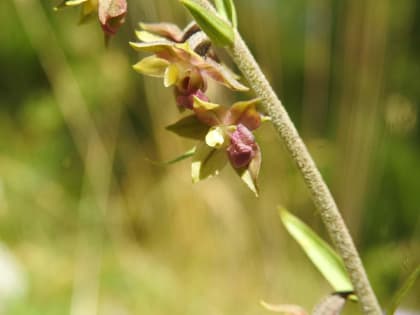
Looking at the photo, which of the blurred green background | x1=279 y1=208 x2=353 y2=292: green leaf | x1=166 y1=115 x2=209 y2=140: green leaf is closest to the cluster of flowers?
x1=166 y1=115 x2=209 y2=140: green leaf

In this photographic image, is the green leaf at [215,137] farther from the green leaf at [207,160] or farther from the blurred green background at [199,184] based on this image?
the blurred green background at [199,184]

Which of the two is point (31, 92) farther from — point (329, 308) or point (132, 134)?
point (329, 308)

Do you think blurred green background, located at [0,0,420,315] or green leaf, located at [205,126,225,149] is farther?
blurred green background, located at [0,0,420,315]

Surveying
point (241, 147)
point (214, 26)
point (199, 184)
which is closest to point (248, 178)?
point (241, 147)

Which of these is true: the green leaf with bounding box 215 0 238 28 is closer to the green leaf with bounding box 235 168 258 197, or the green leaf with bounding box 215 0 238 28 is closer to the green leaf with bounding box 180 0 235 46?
the green leaf with bounding box 180 0 235 46

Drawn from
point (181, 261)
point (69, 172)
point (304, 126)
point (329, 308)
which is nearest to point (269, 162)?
point (304, 126)

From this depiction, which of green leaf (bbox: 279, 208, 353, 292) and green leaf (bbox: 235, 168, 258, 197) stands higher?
green leaf (bbox: 235, 168, 258, 197)

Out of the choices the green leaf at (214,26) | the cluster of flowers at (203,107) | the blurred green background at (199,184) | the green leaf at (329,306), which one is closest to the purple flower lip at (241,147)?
the cluster of flowers at (203,107)
